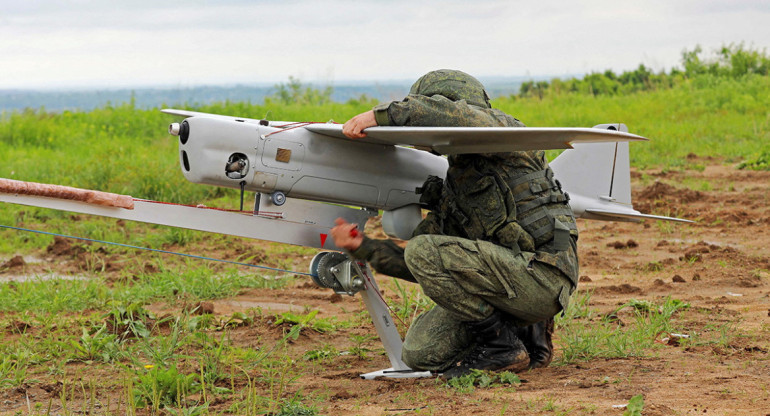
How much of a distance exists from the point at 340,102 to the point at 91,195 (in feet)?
40.0

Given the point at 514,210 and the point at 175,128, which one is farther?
the point at 514,210

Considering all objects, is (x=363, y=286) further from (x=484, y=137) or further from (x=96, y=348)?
(x=96, y=348)

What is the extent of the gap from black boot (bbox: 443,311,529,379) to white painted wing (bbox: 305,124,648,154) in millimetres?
847

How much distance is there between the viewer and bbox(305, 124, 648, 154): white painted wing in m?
3.34

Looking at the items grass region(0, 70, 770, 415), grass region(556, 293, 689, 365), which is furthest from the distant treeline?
grass region(556, 293, 689, 365)

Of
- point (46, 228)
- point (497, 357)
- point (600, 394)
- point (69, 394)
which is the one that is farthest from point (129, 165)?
point (600, 394)

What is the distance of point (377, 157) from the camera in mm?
4180

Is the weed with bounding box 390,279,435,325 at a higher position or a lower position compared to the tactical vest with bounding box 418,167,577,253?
lower

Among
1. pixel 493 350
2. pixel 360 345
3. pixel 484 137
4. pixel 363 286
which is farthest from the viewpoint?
pixel 360 345

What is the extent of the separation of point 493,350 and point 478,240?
570 mm

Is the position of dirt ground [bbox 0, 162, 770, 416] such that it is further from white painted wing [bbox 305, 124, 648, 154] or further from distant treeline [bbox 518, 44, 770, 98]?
distant treeline [bbox 518, 44, 770, 98]

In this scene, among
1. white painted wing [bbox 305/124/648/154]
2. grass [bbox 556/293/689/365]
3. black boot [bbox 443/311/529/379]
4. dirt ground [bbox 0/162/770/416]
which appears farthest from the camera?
grass [bbox 556/293/689/365]

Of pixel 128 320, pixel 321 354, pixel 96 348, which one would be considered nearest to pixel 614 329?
pixel 321 354

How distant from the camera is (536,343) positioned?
4.34 m
